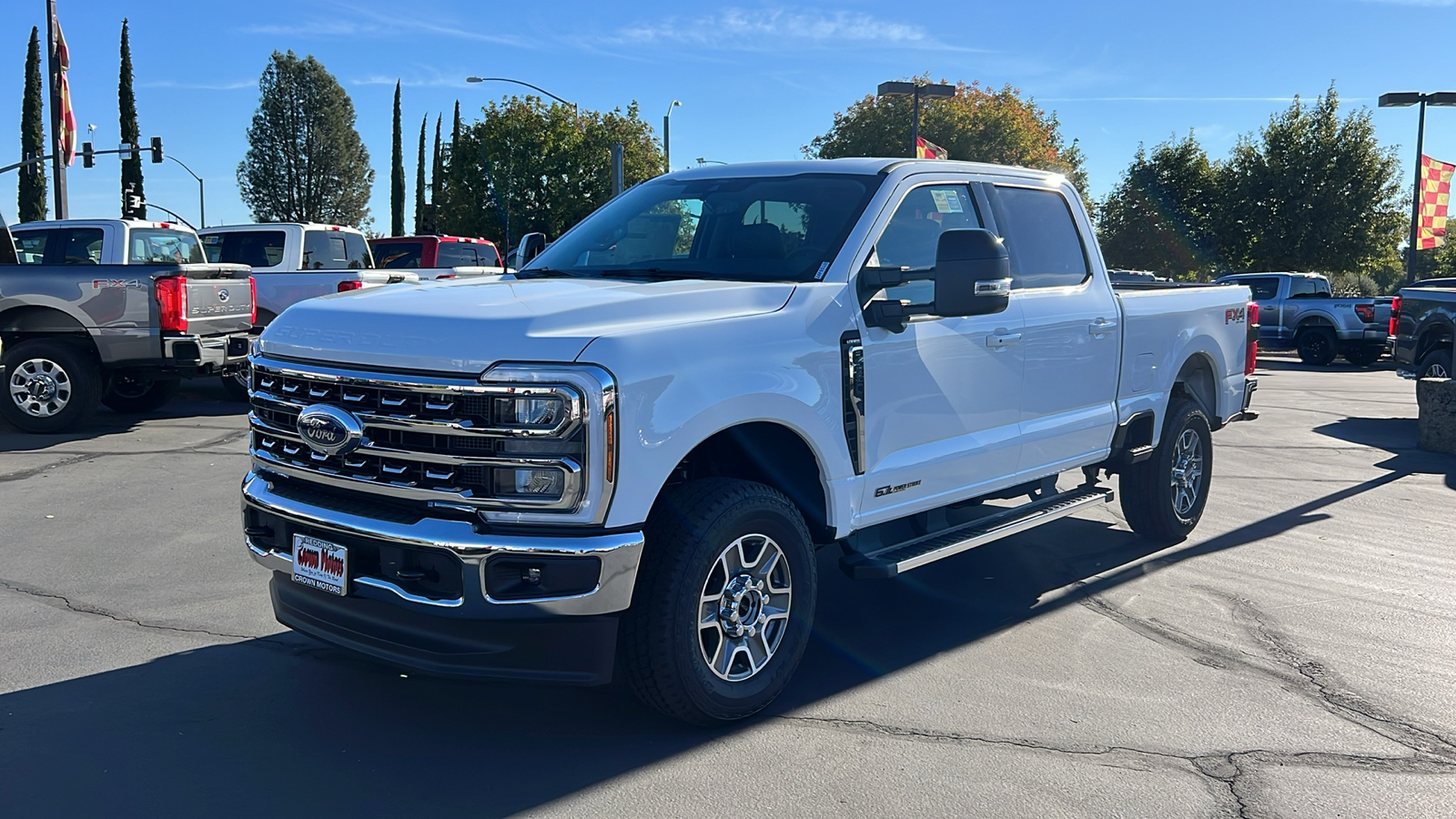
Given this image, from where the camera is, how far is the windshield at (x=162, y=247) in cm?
1169

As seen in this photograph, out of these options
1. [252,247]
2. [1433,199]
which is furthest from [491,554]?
[1433,199]

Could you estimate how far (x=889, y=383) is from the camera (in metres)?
4.61

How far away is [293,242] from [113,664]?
433 inches

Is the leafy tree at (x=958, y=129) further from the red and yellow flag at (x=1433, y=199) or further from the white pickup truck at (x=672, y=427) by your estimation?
the white pickup truck at (x=672, y=427)

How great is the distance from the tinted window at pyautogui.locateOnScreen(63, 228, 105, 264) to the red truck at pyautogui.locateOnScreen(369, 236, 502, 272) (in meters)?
7.17

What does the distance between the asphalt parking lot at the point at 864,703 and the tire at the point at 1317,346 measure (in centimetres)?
1838

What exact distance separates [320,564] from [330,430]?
0.45 metres

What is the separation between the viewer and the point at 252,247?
49.0ft

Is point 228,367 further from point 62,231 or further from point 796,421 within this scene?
point 796,421

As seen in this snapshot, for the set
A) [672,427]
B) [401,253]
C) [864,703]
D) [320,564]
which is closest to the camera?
[672,427]

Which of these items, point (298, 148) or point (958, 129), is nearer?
Answer: point (958, 129)

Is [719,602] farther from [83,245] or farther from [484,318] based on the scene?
[83,245]

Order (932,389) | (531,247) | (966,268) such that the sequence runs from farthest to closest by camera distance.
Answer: (531,247)
(932,389)
(966,268)

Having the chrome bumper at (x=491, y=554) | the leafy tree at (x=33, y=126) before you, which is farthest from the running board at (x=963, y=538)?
the leafy tree at (x=33, y=126)
